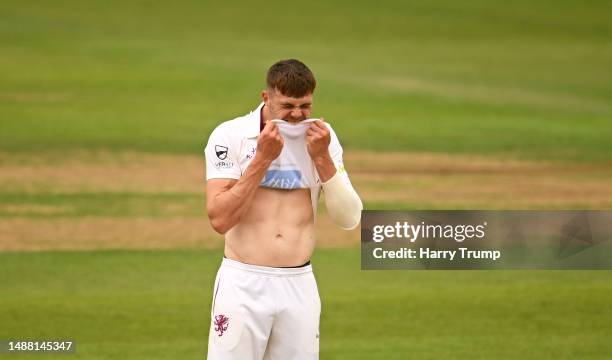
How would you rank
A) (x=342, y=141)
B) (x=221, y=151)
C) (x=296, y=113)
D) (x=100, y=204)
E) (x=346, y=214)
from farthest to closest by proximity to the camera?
(x=342, y=141) < (x=100, y=204) < (x=346, y=214) < (x=221, y=151) < (x=296, y=113)

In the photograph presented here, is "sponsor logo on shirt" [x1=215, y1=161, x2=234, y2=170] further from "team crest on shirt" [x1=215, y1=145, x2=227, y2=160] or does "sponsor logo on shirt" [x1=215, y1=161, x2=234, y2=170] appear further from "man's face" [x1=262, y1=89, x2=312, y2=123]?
"man's face" [x1=262, y1=89, x2=312, y2=123]

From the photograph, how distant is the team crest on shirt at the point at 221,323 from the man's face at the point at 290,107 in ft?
3.27

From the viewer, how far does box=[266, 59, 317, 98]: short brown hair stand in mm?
6574

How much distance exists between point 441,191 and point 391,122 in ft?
25.4

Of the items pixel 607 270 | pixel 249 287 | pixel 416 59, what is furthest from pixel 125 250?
pixel 416 59

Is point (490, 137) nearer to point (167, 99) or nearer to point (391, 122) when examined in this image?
point (391, 122)

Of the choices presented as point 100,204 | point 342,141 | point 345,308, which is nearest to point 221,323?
point 345,308

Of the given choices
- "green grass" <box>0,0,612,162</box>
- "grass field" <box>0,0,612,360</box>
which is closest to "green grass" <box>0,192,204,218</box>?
"grass field" <box>0,0,612,360</box>

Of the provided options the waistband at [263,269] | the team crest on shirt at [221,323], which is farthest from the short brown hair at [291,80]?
the team crest on shirt at [221,323]

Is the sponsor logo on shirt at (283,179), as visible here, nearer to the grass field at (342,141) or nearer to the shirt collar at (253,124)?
the shirt collar at (253,124)

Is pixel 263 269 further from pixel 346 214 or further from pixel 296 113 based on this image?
pixel 296 113

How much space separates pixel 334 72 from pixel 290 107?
93.8ft

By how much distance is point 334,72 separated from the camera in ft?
115

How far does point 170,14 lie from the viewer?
158 feet
